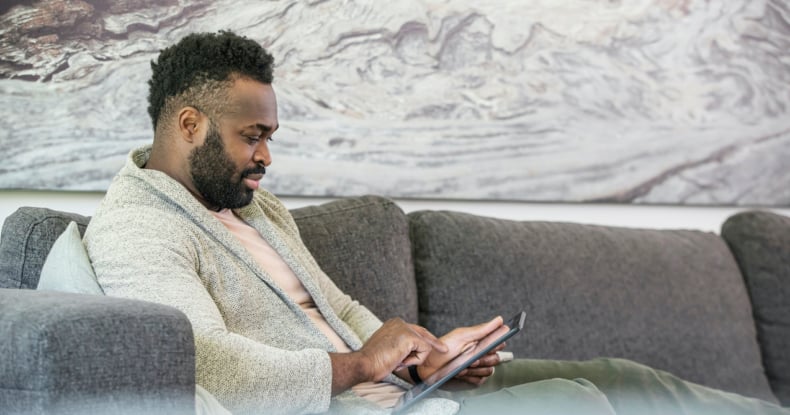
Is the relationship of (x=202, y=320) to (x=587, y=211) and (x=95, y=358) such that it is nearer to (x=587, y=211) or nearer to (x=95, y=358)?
(x=95, y=358)

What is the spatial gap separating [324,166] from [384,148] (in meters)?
0.18

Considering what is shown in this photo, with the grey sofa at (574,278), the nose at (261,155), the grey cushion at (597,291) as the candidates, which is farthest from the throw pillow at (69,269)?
the grey cushion at (597,291)

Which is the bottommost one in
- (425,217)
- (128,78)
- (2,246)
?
(425,217)

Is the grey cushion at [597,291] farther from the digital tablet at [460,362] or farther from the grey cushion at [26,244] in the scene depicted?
the grey cushion at [26,244]

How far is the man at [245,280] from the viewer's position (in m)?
1.36

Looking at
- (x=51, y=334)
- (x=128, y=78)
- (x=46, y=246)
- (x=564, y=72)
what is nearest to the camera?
(x=51, y=334)

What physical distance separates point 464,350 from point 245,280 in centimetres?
42

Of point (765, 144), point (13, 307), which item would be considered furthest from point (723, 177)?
point (13, 307)

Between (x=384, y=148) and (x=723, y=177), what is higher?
(x=384, y=148)

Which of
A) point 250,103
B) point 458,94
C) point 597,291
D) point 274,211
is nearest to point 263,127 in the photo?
point 250,103

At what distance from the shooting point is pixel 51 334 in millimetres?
1030

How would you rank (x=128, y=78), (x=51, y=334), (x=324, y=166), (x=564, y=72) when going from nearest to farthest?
1. (x=51, y=334)
2. (x=128, y=78)
3. (x=324, y=166)
4. (x=564, y=72)

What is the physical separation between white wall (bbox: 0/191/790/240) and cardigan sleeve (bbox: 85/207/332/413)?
0.72 metres

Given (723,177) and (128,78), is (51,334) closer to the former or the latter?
(128,78)
